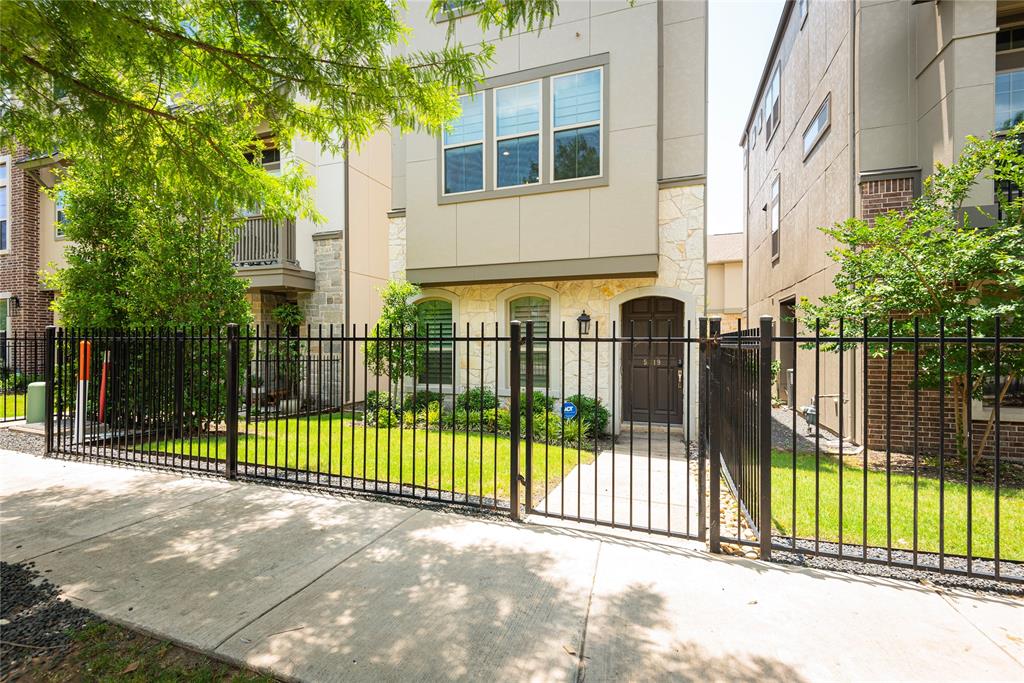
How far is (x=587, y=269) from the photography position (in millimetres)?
8711

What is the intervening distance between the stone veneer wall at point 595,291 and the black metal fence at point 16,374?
337 inches

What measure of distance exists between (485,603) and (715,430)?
2554 mm

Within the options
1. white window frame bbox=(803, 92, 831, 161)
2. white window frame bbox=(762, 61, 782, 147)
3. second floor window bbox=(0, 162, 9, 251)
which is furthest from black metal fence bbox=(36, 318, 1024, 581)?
second floor window bbox=(0, 162, 9, 251)

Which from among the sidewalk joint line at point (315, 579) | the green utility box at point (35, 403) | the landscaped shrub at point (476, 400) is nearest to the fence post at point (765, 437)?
the sidewalk joint line at point (315, 579)

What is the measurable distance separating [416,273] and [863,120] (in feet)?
27.7

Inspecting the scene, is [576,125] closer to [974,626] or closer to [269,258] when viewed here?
[269,258]

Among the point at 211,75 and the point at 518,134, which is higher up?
the point at 518,134

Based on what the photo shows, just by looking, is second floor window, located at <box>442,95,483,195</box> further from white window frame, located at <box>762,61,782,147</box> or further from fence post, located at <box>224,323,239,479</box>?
white window frame, located at <box>762,61,782,147</box>

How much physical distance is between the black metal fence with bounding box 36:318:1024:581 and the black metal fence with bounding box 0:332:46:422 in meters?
4.05

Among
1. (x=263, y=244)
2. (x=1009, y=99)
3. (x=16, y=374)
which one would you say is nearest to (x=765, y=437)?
(x=1009, y=99)

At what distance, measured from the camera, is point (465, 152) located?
31.8 ft

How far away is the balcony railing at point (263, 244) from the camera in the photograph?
446 inches

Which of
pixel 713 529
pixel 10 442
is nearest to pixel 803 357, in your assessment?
pixel 713 529

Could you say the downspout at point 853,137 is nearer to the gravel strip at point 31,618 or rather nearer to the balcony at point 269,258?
the gravel strip at point 31,618
